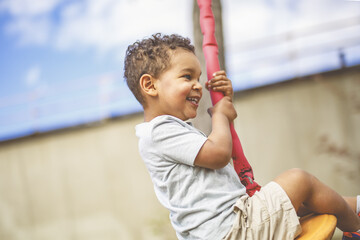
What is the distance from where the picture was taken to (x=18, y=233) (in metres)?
6.50

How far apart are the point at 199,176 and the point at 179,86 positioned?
1.36 feet

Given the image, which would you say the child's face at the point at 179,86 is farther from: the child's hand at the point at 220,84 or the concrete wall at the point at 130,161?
the concrete wall at the point at 130,161

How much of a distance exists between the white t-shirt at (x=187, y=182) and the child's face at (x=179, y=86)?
9 centimetres

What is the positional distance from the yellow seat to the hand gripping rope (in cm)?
26

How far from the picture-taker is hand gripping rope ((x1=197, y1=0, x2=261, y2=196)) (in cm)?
173

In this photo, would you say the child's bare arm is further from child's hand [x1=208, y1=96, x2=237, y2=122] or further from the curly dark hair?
the curly dark hair

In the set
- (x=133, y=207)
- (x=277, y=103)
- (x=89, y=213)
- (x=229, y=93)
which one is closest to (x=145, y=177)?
(x=133, y=207)

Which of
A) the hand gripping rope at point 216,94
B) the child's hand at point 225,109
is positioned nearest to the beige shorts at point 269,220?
the hand gripping rope at point 216,94

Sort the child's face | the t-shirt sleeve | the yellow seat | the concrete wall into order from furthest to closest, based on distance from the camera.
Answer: the concrete wall
the child's face
the t-shirt sleeve
the yellow seat

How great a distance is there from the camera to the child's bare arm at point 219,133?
1521 millimetres

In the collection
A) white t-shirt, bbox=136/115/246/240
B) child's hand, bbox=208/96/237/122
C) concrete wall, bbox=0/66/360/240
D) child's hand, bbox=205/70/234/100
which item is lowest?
concrete wall, bbox=0/66/360/240

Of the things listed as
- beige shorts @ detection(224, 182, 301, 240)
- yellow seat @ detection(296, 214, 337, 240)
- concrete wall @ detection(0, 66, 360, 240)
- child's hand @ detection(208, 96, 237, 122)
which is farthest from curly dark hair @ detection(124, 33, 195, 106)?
concrete wall @ detection(0, 66, 360, 240)

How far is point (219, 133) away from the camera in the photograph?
1594 mm

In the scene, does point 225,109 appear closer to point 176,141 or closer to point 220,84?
point 220,84
